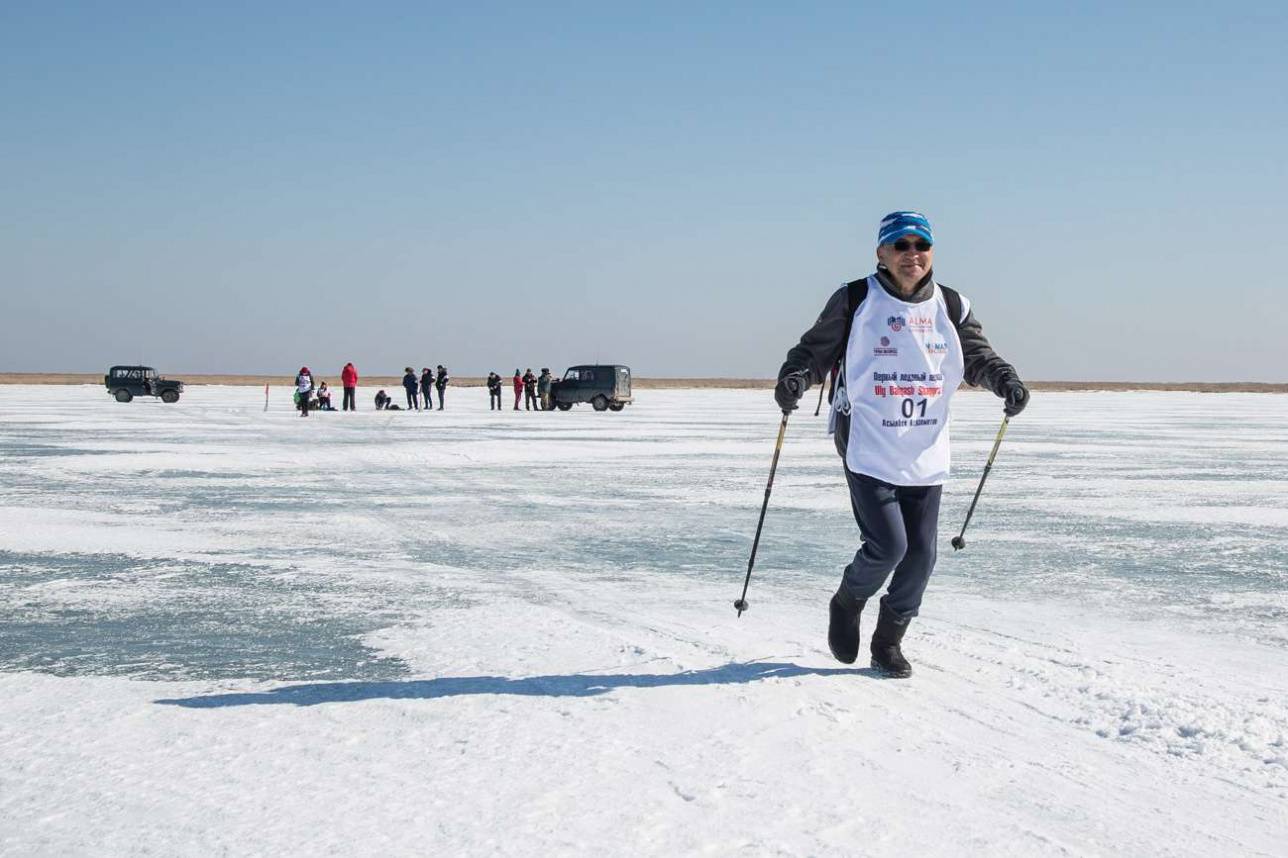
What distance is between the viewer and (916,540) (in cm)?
407

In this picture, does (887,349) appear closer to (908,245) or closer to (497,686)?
(908,245)

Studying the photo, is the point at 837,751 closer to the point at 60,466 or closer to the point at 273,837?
the point at 273,837

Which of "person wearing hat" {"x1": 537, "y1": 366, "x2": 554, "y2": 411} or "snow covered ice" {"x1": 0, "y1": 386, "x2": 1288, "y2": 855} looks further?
"person wearing hat" {"x1": 537, "y1": 366, "x2": 554, "y2": 411}

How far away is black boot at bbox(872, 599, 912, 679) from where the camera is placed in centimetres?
410

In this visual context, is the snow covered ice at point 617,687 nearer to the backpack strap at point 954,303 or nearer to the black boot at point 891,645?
the black boot at point 891,645

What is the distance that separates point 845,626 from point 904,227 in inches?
57.4

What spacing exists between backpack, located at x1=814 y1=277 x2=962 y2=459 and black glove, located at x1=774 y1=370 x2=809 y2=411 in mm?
101

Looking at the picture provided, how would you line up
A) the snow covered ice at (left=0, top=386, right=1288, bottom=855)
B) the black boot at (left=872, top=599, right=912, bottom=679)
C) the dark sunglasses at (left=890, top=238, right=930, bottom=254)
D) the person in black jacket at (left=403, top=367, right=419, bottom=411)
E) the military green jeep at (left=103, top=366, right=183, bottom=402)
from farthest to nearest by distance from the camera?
the military green jeep at (left=103, top=366, right=183, bottom=402) < the person in black jacket at (left=403, top=367, right=419, bottom=411) < the black boot at (left=872, top=599, right=912, bottom=679) < the dark sunglasses at (left=890, top=238, right=930, bottom=254) < the snow covered ice at (left=0, top=386, right=1288, bottom=855)

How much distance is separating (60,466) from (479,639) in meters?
10.8

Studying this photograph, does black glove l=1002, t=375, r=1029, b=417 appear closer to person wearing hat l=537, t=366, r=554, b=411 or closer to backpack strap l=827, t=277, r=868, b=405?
backpack strap l=827, t=277, r=868, b=405

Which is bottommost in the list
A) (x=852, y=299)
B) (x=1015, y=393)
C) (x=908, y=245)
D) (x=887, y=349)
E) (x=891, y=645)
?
(x=891, y=645)

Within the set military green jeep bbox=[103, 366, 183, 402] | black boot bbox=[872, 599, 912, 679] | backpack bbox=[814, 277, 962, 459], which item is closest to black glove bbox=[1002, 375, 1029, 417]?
backpack bbox=[814, 277, 962, 459]

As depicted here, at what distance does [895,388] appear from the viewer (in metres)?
3.96

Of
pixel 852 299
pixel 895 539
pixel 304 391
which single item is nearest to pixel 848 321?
pixel 852 299
